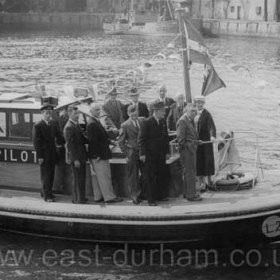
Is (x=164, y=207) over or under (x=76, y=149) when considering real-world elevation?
under

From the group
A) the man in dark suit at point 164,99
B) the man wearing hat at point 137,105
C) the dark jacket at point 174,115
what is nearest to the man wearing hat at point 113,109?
the man wearing hat at point 137,105

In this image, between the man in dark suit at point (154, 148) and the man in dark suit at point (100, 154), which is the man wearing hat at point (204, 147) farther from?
the man in dark suit at point (100, 154)

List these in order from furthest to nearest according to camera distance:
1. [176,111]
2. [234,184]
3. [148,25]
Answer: [148,25] → [176,111] → [234,184]

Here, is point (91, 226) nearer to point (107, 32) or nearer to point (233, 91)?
point (233, 91)

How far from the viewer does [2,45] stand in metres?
78.8

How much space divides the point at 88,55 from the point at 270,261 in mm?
55049

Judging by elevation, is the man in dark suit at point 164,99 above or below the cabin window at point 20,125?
above

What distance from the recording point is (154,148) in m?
11.0

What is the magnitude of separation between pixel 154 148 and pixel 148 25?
281ft

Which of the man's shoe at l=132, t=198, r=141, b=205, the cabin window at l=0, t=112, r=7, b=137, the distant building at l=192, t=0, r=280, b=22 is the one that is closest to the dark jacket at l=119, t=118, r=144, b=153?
the man's shoe at l=132, t=198, r=141, b=205

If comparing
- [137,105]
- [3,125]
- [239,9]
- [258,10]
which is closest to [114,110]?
[137,105]

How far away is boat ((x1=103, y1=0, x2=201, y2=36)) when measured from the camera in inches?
3620

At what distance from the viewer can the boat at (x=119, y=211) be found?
35.5 ft

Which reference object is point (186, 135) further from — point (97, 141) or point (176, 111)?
point (176, 111)
